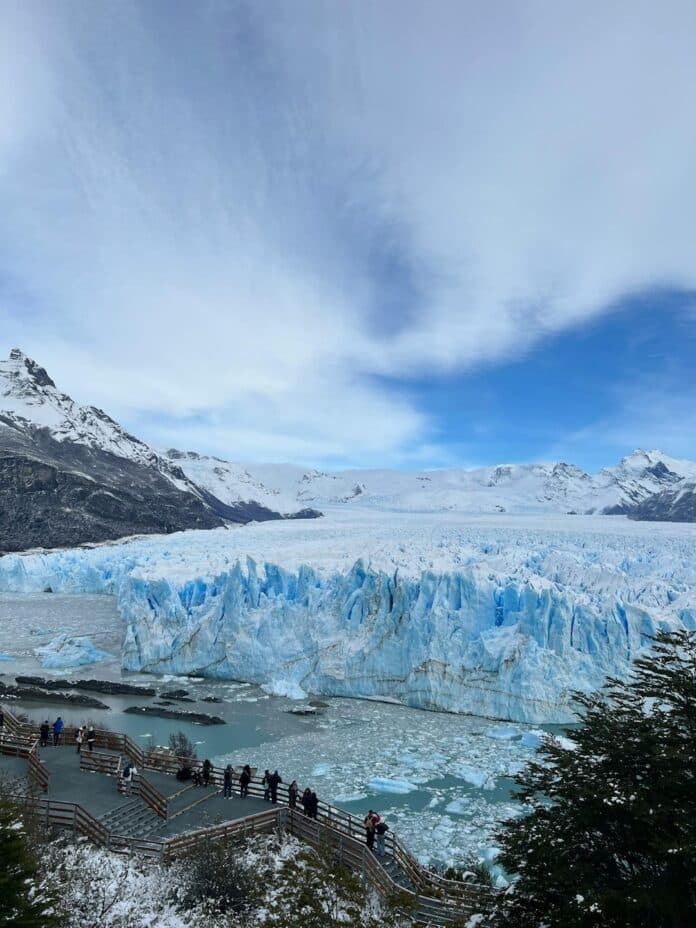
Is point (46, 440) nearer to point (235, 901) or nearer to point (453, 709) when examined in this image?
point (453, 709)

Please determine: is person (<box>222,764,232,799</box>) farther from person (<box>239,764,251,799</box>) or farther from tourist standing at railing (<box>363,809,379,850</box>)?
tourist standing at railing (<box>363,809,379,850</box>)

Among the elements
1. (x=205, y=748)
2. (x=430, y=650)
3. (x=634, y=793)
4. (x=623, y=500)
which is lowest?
(x=205, y=748)

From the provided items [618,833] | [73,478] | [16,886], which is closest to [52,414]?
[73,478]

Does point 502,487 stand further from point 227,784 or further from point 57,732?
point 227,784

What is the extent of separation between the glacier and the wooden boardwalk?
1044 centimetres

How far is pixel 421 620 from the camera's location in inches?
880

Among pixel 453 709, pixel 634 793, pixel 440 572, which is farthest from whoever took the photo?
pixel 440 572

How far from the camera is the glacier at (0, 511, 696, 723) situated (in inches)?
816

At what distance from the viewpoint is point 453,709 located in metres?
20.7

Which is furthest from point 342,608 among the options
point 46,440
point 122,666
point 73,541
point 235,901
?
point 46,440

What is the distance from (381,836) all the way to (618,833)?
4329 millimetres

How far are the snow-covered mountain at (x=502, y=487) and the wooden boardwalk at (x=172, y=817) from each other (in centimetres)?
9212

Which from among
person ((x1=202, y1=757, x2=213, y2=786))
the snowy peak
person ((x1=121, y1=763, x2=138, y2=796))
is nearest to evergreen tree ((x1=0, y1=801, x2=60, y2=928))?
person ((x1=121, y1=763, x2=138, y2=796))

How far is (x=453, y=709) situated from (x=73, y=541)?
65663mm
